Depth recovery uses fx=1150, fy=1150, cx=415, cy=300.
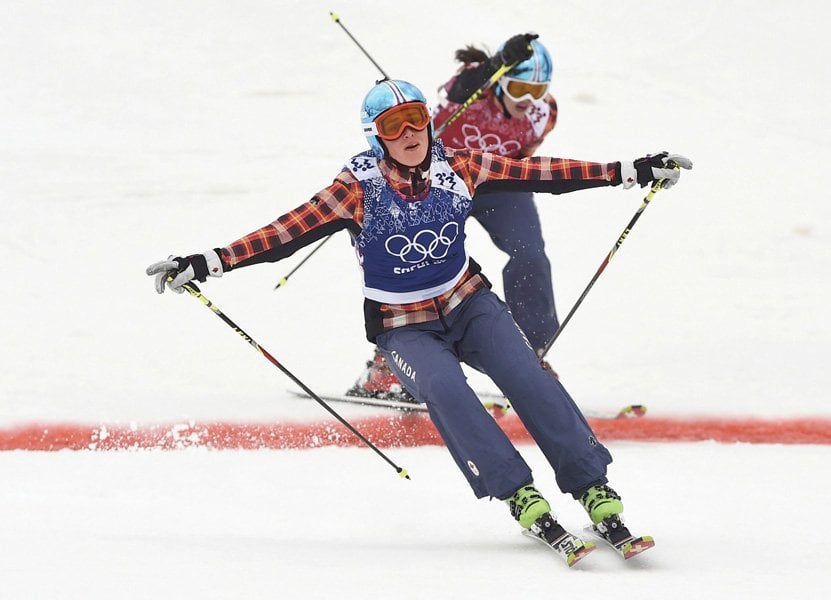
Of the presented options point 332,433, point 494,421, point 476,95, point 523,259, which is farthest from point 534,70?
point 494,421

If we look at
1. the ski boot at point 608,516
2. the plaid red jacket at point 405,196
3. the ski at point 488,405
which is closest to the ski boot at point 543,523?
the ski boot at point 608,516

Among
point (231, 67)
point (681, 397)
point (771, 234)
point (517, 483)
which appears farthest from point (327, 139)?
point (517, 483)

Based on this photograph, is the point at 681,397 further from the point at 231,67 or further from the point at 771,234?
the point at 231,67

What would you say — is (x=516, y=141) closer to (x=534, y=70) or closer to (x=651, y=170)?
(x=534, y=70)

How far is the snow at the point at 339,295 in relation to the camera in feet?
Result: 12.0

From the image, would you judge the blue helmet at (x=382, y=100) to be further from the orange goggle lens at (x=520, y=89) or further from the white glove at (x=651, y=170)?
the orange goggle lens at (x=520, y=89)

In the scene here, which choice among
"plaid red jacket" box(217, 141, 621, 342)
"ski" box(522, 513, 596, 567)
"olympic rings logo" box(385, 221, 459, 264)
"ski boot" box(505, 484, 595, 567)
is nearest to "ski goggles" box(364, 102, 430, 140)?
"plaid red jacket" box(217, 141, 621, 342)

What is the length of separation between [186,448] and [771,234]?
14.5 feet

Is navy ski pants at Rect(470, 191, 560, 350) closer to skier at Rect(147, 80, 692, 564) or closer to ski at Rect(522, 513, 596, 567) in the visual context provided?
skier at Rect(147, 80, 692, 564)

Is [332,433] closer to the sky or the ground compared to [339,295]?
closer to the sky

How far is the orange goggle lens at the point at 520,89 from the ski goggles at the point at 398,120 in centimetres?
140

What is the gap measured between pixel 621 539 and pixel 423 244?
1.13 metres

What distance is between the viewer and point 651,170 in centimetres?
401

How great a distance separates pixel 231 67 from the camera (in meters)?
10.7
